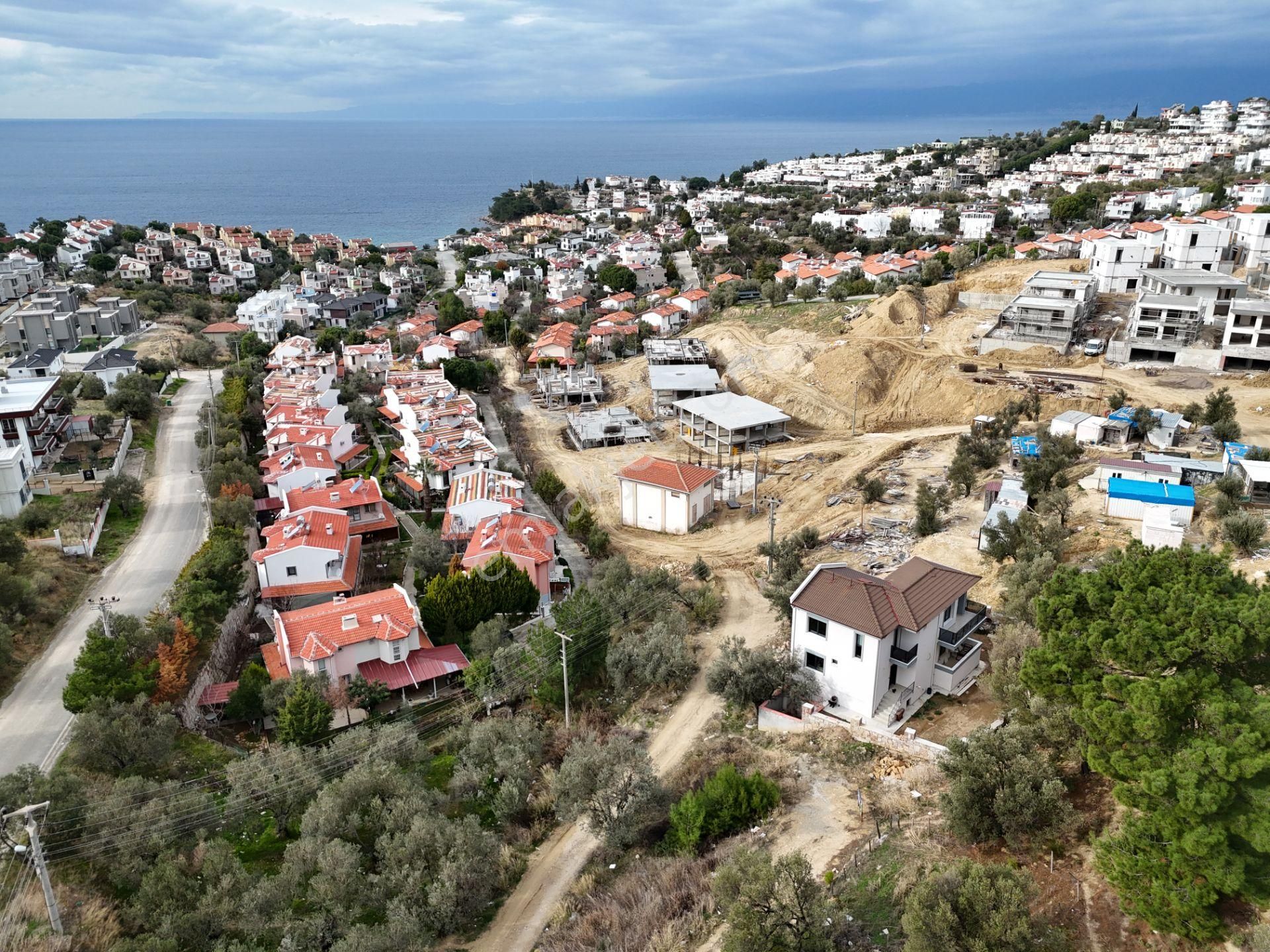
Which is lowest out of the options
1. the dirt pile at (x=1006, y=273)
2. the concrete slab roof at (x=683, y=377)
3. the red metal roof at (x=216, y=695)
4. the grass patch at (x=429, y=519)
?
the grass patch at (x=429, y=519)

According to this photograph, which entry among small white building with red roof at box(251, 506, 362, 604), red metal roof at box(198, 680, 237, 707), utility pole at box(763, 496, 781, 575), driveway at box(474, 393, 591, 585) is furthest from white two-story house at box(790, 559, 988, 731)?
small white building with red roof at box(251, 506, 362, 604)

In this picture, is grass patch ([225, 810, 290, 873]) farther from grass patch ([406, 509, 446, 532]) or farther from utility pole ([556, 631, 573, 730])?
grass patch ([406, 509, 446, 532])

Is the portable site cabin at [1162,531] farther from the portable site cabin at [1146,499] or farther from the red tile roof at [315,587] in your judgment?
the red tile roof at [315,587]

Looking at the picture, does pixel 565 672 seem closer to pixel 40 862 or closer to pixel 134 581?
pixel 40 862

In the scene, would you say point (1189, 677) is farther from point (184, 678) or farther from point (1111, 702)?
point (184, 678)

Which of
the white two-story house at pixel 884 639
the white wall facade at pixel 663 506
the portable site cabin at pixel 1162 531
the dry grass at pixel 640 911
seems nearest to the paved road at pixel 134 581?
the dry grass at pixel 640 911

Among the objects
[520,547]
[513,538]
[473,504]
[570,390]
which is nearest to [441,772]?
[520,547]
